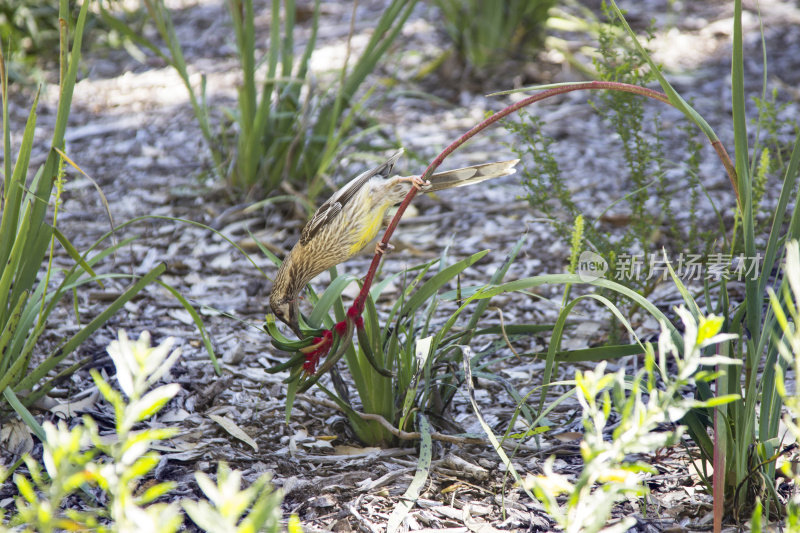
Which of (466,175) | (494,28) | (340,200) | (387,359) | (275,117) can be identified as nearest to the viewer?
(466,175)

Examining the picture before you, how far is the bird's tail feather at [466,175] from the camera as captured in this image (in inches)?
64.9

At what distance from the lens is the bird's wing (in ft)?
5.76

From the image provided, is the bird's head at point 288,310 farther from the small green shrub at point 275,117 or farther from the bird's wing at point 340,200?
the small green shrub at point 275,117

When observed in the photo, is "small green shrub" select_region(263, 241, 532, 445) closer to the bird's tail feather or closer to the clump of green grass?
the bird's tail feather

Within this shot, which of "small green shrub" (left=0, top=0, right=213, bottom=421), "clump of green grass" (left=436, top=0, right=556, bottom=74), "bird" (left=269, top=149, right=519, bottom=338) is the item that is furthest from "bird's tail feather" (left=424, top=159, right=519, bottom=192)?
"clump of green grass" (left=436, top=0, right=556, bottom=74)

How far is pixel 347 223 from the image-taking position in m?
1.73

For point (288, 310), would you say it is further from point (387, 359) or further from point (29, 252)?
point (29, 252)

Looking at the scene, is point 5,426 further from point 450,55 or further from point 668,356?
point 450,55

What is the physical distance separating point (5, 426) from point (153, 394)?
1.34 metres

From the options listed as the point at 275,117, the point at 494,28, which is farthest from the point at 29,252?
the point at 494,28

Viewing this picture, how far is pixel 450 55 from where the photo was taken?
487cm

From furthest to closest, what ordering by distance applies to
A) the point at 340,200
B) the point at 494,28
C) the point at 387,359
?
the point at 494,28 → the point at 387,359 → the point at 340,200

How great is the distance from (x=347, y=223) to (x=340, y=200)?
0.11 m

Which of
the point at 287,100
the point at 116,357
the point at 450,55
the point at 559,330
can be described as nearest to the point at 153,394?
the point at 116,357
